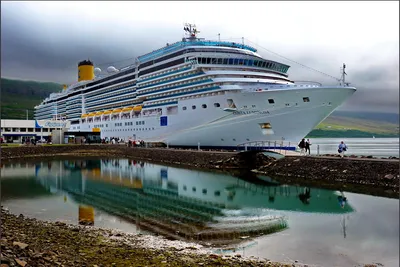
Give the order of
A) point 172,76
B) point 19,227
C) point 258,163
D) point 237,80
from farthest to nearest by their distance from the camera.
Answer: point 172,76
point 237,80
point 258,163
point 19,227

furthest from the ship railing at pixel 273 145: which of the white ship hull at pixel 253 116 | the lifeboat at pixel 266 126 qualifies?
the lifeboat at pixel 266 126

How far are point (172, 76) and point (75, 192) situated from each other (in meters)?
23.5

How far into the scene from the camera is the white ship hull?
29.5 meters

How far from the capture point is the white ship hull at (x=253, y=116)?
29.5 meters

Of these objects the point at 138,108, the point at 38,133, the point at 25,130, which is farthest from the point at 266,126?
the point at 25,130

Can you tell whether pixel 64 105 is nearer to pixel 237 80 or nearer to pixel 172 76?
pixel 172 76

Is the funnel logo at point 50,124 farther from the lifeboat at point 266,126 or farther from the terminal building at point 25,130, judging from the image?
the lifeboat at point 266,126

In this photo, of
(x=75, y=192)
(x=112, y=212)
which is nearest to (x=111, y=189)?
(x=75, y=192)

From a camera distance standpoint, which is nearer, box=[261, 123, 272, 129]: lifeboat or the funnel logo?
box=[261, 123, 272, 129]: lifeboat

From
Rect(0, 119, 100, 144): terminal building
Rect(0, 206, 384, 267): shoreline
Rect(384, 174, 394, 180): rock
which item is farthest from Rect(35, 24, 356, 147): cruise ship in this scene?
Rect(0, 206, 384, 267): shoreline

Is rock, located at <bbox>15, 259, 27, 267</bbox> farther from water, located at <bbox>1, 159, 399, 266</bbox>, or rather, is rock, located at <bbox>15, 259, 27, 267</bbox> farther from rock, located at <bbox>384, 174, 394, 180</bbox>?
rock, located at <bbox>384, 174, 394, 180</bbox>

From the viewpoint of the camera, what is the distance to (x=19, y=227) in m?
12.0

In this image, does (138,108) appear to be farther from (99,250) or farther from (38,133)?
(99,250)

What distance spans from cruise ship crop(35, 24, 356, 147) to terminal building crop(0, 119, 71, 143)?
777 inches
